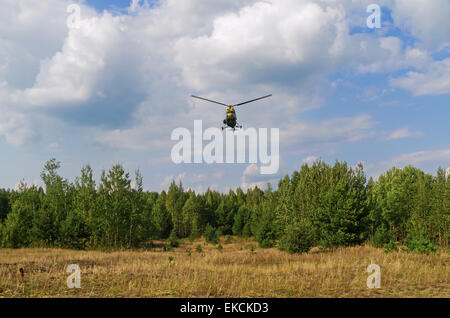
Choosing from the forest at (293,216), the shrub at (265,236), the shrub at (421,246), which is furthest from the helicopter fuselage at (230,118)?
the shrub at (265,236)

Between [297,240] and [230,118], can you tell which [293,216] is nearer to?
[297,240]

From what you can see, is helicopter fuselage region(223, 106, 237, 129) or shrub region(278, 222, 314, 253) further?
shrub region(278, 222, 314, 253)

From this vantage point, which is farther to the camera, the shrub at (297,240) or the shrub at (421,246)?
the shrub at (297,240)

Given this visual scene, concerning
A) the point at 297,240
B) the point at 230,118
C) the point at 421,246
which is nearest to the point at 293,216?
the point at 297,240

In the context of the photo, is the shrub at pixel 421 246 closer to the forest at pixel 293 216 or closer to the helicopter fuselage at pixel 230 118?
the forest at pixel 293 216

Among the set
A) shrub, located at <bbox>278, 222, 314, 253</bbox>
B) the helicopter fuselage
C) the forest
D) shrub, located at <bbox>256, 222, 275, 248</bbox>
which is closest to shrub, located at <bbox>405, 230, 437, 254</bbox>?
the forest

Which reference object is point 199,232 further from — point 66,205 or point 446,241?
point 446,241

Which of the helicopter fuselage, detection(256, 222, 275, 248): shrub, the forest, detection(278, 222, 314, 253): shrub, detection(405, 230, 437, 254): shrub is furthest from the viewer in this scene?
detection(256, 222, 275, 248): shrub

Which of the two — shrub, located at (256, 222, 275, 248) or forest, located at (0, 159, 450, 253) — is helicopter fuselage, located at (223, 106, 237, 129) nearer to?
forest, located at (0, 159, 450, 253)

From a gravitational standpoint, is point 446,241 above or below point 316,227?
below

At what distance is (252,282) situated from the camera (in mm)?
14656

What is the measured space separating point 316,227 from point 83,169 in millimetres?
53565
